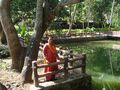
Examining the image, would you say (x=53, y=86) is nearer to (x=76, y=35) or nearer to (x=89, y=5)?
(x=76, y=35)

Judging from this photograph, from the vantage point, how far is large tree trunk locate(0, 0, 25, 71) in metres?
11.8

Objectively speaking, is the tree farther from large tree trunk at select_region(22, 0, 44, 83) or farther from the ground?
the ground

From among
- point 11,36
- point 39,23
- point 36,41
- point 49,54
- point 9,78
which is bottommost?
point 9,78

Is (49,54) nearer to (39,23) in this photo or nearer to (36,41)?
(36,41)

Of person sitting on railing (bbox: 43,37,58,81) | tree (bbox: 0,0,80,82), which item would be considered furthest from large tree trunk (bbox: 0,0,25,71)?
person sitting on railing (bbox: 43,37,58,81)

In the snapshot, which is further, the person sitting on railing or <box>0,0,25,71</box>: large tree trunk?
<box>0,0,25,71</box>: large tree trunk

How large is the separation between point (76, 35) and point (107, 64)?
16.0 metres

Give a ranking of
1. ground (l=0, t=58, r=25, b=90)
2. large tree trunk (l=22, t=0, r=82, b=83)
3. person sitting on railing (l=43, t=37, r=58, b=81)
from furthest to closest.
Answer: large tree trunk (l=22, t=0, r=82, b=83) < ground (l=0, t=58, r=25, b=90) < person sitting on railing (l=43, t=37, r=58, b=81)

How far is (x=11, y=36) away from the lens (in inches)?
474

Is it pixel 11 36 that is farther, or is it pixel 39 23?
pixel 11 36

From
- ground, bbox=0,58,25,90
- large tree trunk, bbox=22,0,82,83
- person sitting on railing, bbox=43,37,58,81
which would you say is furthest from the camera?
large tree trunk, bbox=22,0,82,83

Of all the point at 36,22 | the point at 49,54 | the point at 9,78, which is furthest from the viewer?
the point at 36,22

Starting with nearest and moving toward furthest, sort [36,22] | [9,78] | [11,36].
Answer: [9,78]
[36,22]
[11,36]

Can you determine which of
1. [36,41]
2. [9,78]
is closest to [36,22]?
[36,41]
